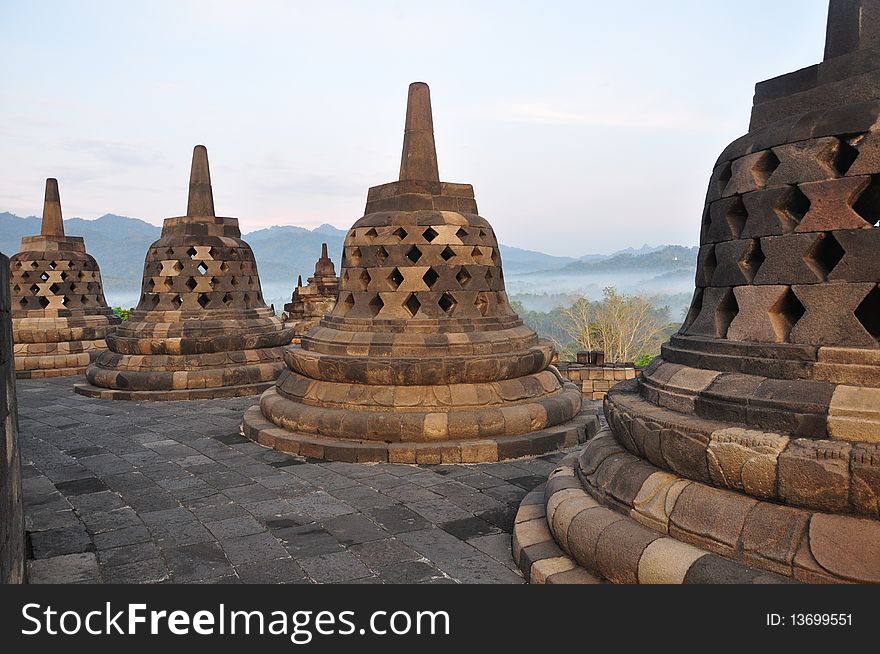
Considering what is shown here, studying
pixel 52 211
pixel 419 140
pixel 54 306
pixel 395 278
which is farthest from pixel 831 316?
pixel 52 211

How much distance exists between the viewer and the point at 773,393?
10.8ft

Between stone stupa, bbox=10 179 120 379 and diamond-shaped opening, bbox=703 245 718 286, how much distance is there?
11733 millimetres

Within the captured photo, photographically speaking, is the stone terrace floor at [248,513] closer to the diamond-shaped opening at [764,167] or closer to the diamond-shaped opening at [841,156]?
the diamond-shaped opening at [764,167]

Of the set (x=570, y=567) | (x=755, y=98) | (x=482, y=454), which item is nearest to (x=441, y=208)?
(x=482, y=454)

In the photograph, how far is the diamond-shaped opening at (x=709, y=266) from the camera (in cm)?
414

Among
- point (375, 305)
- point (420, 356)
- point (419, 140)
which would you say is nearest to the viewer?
point (420, 356)

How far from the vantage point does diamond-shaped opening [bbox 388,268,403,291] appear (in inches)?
301

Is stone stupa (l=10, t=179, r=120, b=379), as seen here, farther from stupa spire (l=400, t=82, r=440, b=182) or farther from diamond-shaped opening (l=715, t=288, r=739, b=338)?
diamond-shaped opening (l=715, t=288, r=739, b=338)

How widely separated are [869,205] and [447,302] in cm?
483

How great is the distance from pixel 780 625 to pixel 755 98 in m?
3.01

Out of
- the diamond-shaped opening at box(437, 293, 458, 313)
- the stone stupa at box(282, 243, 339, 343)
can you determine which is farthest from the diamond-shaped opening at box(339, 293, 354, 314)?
the stone stupa at box(282, 243, 339, 343)

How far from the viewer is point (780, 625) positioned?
2748 millimetres

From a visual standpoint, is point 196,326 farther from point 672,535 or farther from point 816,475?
point 816,475

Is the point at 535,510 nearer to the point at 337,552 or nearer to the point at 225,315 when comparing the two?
the point at 337,552
